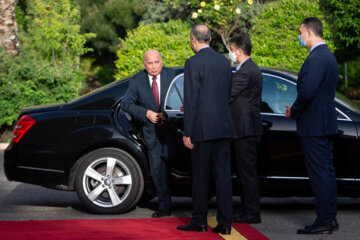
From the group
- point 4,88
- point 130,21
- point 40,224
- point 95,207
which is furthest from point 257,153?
point 130,21

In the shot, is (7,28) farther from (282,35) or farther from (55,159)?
(55,159)

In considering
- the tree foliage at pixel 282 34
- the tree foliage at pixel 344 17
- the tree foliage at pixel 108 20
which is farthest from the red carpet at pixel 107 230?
the tree foliage at pixel 108 20

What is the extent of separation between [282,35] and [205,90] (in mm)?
13826

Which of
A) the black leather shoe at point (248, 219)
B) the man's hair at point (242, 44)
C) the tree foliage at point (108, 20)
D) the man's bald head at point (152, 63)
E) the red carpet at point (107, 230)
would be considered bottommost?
the red carpet at point (107, 230)

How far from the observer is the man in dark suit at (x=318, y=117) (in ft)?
20.1

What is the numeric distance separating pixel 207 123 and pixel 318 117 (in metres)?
1.03

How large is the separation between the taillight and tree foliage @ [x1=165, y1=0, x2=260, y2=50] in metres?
14.4

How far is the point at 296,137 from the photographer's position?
22.5 feet

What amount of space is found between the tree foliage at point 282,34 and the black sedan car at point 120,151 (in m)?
11.5

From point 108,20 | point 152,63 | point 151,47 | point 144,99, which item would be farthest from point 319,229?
point 108,20

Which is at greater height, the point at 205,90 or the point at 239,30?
the point at 239,30

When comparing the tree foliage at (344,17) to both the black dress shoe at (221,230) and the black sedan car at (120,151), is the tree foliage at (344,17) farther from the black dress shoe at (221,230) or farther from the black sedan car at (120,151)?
the black dress shoe at (221,230)

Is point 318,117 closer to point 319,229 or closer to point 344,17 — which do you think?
point 319,229

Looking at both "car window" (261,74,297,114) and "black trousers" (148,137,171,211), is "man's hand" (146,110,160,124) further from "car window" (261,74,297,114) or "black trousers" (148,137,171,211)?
"car window" (261,74,297,114)
